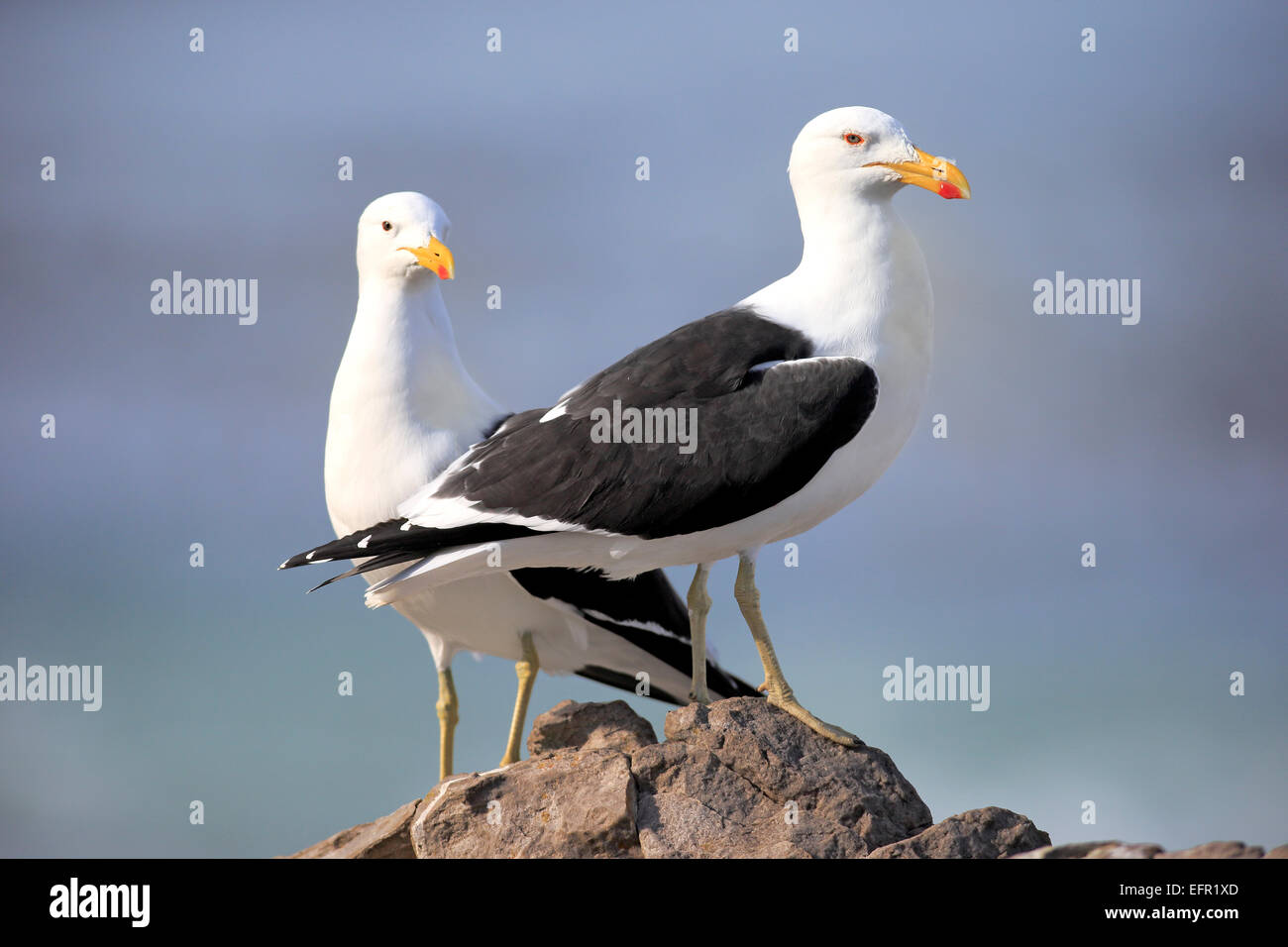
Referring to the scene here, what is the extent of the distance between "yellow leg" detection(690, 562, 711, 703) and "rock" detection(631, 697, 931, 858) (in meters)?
0.59

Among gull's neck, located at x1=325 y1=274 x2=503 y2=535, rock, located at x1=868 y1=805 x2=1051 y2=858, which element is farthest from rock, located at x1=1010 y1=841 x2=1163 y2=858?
gull's neck, located at x1=325 y1=274 x2=503 y2=535

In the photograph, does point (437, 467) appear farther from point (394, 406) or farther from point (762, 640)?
point (762, 640)

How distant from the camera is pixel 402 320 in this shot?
8141 mm

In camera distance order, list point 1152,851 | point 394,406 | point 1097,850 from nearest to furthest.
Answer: point 1152,851 < point 1097,850 < point 394,406

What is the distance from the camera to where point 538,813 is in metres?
6.41

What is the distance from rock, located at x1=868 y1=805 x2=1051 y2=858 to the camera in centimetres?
611

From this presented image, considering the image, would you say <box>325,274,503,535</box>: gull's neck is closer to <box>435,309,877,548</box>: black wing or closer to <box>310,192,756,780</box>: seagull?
<box>310,192,756,780</box>: seagull

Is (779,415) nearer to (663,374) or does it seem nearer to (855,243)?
(663,374)

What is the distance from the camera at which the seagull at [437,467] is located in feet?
25.7

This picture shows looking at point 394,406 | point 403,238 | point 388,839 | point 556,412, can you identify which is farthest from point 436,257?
point 388,839

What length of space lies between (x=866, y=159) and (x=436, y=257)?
2.31m

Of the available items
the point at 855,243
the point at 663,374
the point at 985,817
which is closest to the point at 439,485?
the point at 663,374
